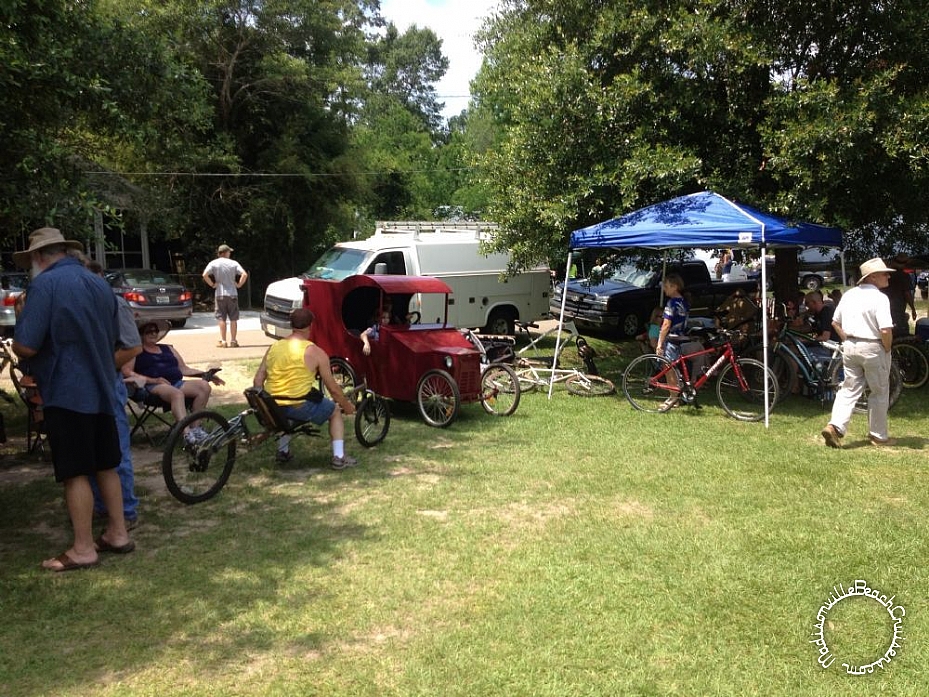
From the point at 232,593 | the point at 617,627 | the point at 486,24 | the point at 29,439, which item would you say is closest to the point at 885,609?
the point at 617,627

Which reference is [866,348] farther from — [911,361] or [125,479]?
[125,479]

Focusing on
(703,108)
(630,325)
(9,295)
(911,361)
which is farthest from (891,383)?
(9,295)

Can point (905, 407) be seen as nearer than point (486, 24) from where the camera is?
Yes

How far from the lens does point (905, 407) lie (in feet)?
31.4

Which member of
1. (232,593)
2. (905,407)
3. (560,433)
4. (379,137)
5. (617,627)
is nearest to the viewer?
(617,627)

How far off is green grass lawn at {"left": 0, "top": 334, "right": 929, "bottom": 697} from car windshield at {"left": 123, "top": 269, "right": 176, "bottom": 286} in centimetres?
1236

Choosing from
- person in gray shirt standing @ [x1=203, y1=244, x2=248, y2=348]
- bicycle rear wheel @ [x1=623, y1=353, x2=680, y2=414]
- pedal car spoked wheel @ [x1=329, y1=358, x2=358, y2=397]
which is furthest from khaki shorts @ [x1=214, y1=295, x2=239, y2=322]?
bicycle rear wheel @ [x1=623, y1=353, x2=680, y2=414]

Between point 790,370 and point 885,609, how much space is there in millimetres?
5760

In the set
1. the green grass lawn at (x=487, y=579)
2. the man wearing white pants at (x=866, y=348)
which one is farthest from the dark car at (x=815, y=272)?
the green grass lawn at (x=487, y=579)

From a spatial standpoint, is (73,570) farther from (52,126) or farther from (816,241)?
(816,241)

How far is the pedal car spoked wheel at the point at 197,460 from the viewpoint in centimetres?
573

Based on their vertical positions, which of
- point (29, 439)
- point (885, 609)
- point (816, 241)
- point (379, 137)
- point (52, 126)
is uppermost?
point (379, 137)

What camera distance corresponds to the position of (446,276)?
14.3m

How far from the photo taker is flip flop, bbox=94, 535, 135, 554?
495 cm
